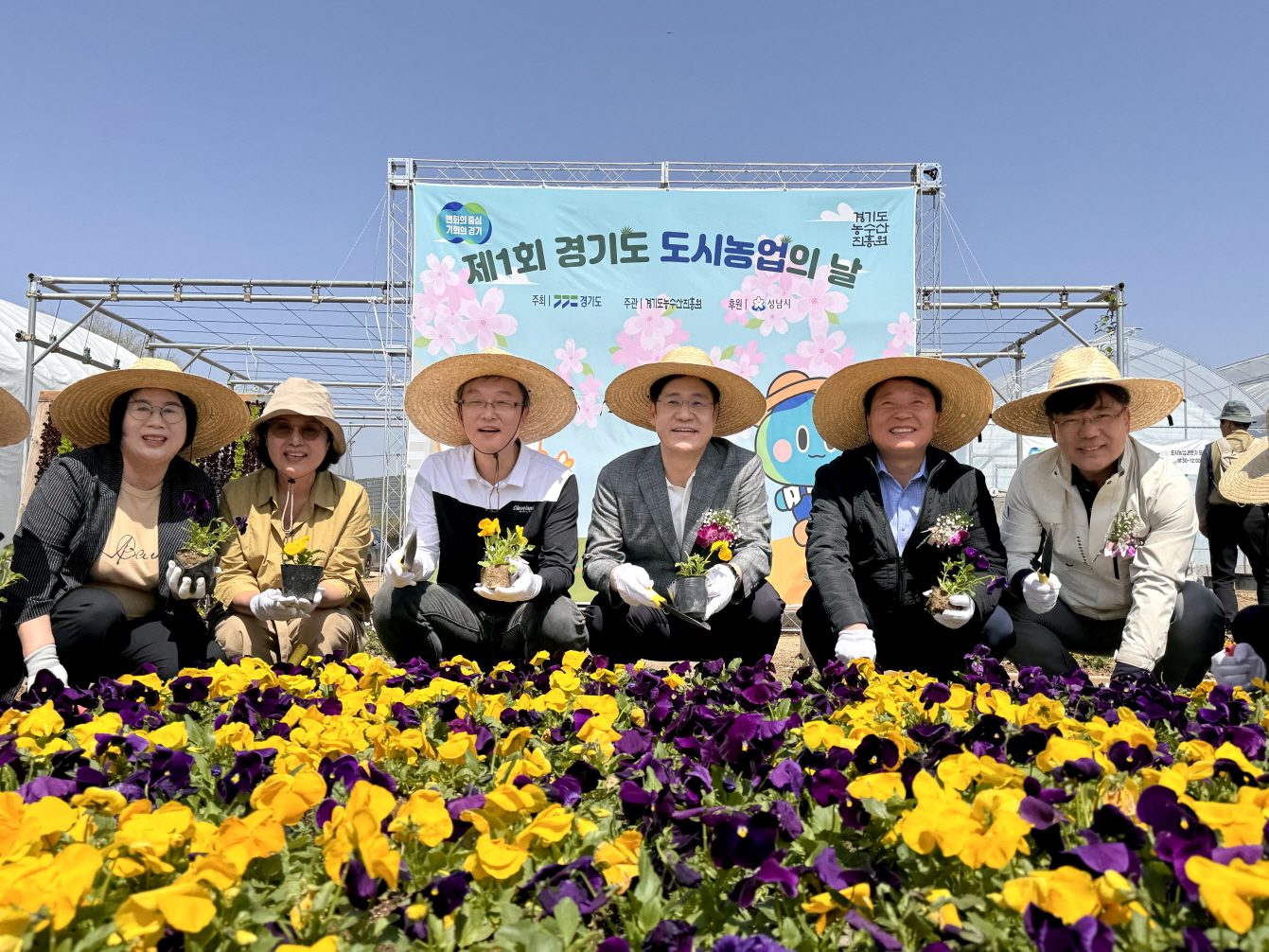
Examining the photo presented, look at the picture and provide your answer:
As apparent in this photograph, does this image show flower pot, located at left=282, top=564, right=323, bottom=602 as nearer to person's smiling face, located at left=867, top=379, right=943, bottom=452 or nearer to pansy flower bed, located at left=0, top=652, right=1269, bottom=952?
pansy flower bed, located at left=0, top=652, right=1269, bottom=952

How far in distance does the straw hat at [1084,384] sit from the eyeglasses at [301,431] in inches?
116

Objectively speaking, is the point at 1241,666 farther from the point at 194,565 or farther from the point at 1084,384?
the point at 194,565

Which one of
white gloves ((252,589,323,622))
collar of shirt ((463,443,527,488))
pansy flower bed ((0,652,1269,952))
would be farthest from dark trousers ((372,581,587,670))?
pansy flower bed ((0,652,1269,952))

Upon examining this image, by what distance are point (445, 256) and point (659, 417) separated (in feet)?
11.8

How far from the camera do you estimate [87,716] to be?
2.10 metres

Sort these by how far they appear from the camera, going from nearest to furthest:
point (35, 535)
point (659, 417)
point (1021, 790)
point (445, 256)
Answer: point (1021, 790) → point (35, 535) → point (659, 417) → point (445, 256)

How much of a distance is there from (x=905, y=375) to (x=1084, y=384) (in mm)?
675

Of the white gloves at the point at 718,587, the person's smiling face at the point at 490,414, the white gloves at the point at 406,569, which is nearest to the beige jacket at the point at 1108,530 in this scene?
the white gloves at the point at 718,587

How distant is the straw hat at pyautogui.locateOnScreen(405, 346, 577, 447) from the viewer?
373 cm

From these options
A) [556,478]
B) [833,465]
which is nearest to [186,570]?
[556,478]

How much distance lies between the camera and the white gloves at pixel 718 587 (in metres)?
3.24

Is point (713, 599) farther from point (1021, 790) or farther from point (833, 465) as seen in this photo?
point (1021, 790)

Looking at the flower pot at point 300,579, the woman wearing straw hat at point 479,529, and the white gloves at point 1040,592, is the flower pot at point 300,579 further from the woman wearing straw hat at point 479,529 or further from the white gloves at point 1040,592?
the white gloves at point 1040,592

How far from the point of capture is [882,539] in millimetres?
3387
